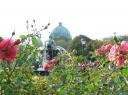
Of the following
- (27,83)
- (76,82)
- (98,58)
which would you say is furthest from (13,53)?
(98,58)

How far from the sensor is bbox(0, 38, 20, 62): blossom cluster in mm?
3932

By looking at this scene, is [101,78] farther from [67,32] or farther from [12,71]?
[67,32]

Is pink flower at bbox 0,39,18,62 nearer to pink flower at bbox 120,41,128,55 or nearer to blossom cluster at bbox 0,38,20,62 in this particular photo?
blossom cluster at bbox 0,38,20,62

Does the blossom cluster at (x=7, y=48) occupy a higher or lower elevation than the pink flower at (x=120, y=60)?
higher

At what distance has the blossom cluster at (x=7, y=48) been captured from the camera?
3932 mm

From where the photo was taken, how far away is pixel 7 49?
394 centimetres

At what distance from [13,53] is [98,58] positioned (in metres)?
4.13

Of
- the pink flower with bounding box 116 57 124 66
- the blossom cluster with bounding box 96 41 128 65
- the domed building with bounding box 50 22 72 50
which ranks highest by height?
the domed building with bounding box 50 22 72 50

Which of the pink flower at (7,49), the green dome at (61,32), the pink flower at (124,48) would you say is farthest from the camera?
the green dome at (61,32)

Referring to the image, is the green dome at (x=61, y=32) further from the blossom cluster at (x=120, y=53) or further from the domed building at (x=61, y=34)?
the blossom cluster at (x=120, y=53)

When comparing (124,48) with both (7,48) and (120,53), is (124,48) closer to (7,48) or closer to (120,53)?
(120,53)

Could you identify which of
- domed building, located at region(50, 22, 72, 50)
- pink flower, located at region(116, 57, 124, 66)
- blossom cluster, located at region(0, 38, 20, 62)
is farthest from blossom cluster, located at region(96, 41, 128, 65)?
domed building, located at region(50, 22, 72, 50)

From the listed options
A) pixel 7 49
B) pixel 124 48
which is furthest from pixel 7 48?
pixel 124 48

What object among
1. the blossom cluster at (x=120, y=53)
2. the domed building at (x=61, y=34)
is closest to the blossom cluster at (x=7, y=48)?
the blossom cluster at (x=120, y=53)
